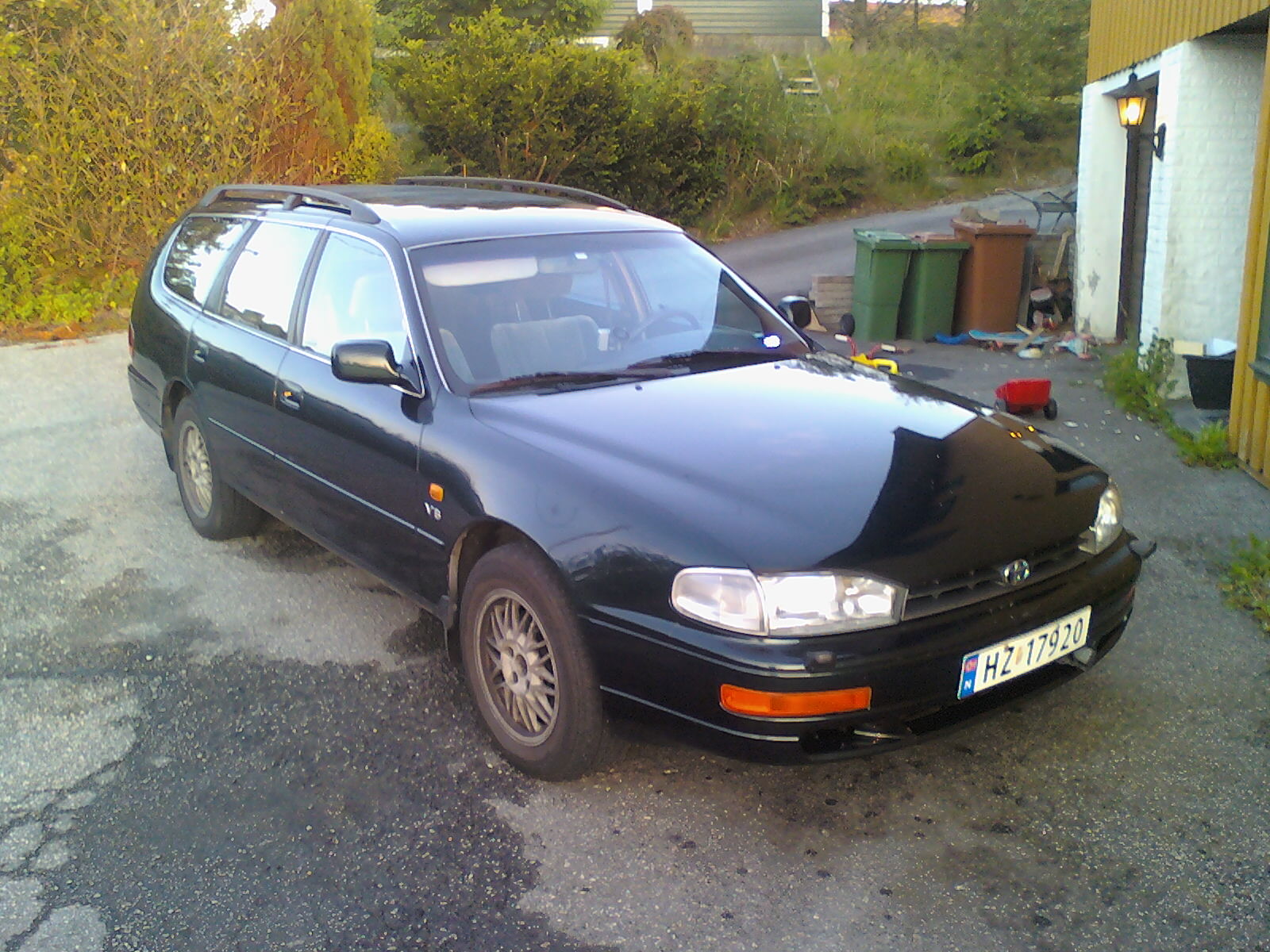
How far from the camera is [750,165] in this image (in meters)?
19.7

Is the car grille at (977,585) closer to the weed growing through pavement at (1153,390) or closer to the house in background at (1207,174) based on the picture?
the house in background at (1207,174)

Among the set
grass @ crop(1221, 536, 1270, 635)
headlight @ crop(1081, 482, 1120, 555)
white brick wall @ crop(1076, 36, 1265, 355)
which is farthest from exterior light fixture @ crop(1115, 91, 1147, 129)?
headlight @ crop(1081, 482, 1120, 555)

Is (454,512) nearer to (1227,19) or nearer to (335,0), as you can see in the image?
(1227,19)

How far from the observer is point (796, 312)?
4.98 meters

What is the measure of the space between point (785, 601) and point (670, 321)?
1.78m

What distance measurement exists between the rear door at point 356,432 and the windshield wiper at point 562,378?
236mm

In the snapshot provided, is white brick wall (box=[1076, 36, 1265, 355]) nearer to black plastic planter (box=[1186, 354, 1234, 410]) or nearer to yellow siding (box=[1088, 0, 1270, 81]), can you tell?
yellow siding (box=[1088, 0, 1270, 81])

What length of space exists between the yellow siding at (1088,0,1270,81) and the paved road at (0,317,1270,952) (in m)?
4.38

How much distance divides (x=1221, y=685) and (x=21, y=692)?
14.0 feet

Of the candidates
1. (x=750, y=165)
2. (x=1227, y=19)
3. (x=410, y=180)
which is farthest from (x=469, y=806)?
(x=750, y=165)

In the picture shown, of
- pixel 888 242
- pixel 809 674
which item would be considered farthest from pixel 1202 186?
pixel 809 674

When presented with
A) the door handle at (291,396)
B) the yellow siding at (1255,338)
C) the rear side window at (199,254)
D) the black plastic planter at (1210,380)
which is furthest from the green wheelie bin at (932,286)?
the door handle at (291,396)

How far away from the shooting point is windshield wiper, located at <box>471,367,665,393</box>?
3.80 m

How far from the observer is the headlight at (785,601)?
2887 mm
